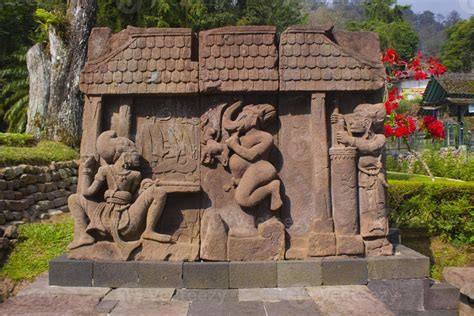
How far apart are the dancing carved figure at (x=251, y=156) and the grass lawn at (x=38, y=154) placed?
18.4 ft

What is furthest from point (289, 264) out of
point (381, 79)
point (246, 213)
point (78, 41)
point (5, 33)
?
point (5, 33)

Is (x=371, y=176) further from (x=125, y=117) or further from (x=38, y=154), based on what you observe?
(x=38, y=154)

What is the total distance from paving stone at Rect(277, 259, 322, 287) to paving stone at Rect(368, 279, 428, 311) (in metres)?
0.57

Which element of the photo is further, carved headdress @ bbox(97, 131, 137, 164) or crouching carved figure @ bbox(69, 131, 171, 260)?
carved headdress @ bbox(97, 131, 137, 164)

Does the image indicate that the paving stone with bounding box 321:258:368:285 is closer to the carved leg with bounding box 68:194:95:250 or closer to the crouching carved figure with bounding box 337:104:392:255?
the crouching carved figure with bounding box 337:104:392:255

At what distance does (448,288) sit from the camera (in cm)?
466

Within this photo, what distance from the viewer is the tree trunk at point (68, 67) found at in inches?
436

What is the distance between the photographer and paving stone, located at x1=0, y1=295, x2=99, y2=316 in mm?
3764

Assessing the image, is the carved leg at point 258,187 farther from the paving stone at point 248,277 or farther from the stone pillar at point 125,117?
the stone pillar at point 125,117

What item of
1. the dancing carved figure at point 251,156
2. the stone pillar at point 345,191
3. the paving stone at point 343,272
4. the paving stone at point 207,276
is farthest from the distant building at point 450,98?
the paving stone at point 207,276

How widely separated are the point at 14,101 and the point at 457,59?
147ft

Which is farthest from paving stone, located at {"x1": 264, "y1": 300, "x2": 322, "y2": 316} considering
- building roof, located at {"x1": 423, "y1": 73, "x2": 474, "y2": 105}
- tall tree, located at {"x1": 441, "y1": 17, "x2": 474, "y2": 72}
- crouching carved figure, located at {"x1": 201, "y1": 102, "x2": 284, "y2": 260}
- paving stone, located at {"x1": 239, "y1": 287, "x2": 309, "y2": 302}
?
tall tree, located at {"x1": 441, "y1": 17, "x2": 474, "y2": 72}

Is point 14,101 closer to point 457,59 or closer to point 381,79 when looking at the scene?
point 381,79

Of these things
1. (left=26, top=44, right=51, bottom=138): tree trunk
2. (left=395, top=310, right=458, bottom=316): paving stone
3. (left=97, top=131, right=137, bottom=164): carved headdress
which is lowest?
(left=395, top=310, right=458, bottom=316): paving stone
